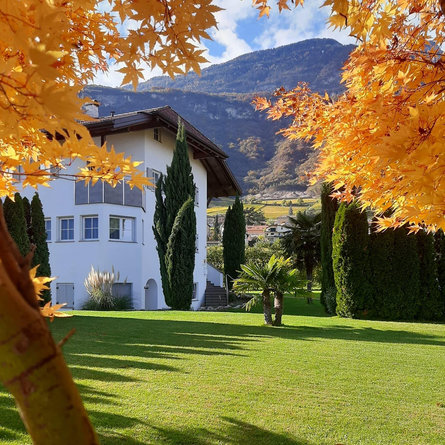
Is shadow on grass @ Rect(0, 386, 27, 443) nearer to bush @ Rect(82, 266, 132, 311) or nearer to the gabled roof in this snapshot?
the gabled roof

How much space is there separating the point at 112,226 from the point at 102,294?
11.5 feet

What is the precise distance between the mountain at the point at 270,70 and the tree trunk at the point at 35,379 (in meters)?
151

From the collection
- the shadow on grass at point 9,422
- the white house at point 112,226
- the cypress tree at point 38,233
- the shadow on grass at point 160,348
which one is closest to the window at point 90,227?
the white house at point 112,226

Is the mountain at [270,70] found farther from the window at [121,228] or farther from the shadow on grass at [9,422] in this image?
the shadow on grass at [9,422]

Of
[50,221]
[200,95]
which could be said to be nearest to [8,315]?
[50,221]

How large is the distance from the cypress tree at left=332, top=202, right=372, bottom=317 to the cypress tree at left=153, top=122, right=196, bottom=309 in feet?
23.5

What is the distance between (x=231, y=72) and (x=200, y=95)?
154 ft

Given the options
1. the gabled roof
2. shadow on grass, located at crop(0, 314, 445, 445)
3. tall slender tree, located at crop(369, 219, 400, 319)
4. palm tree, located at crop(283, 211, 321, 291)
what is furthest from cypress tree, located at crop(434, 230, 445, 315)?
palm tree, located at crop(283, 211, 321, 291)

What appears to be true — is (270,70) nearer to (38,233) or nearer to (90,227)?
(90,227)

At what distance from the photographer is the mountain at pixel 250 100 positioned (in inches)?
4178

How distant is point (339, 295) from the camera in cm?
1435

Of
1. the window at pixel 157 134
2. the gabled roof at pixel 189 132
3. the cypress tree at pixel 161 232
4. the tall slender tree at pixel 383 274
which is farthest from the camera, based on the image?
the window at pixel 157 134

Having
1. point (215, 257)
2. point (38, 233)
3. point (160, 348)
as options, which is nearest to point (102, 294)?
point (38, 233)

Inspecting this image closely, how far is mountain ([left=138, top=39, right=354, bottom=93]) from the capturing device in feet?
494
